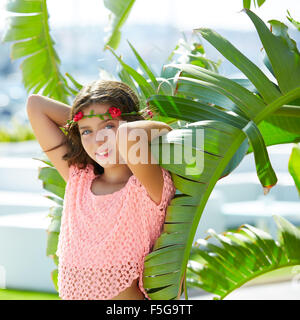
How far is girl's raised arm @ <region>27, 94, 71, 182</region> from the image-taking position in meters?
2.20

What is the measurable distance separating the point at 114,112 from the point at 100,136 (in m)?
0.10

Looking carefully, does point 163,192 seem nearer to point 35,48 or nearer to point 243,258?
point 243,258

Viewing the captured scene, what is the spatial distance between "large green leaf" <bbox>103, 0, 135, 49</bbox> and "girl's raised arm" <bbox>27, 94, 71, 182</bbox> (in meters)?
1.09

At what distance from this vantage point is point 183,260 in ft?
5.62

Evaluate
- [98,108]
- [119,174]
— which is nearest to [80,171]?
[119,174]

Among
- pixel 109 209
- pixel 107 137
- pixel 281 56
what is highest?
pixel 281 56

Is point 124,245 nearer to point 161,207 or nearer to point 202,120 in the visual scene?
point 161,207

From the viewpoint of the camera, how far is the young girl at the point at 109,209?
1.85 m

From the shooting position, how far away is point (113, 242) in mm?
1873

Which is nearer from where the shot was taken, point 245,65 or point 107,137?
point 245,65
